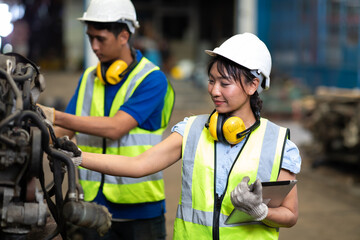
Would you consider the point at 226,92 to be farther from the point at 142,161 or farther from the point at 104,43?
the point at 104,43

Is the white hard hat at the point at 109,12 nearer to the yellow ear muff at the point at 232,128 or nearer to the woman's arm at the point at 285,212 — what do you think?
the yellow ear muff at the point at 232,128

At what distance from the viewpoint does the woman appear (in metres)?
2.38

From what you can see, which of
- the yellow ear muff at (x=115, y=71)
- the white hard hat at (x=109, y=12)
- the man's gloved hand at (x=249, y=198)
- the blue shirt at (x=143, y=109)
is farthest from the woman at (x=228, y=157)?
the white hard hat at (x=109, y=12)

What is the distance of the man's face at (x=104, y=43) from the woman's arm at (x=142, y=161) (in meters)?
0.88

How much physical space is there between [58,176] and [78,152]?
0.27 meters

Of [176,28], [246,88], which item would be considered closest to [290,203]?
[246,88]

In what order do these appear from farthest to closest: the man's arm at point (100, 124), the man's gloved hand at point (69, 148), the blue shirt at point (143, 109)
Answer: the blue shirt at point (143, 109), the man's arm at point (100, 124), the man's gloved hand at point (69, 148)

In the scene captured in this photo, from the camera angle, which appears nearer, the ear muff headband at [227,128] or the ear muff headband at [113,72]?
the ear muff headband at [227,128]

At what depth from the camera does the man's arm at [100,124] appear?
9.54 ft

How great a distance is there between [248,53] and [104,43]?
1067 mm

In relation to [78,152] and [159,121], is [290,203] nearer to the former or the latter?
[78,152]

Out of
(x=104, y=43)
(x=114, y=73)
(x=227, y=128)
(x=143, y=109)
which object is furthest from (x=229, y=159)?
(x=104, y=43)

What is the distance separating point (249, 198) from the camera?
83.8 inches

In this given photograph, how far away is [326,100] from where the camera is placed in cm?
884
